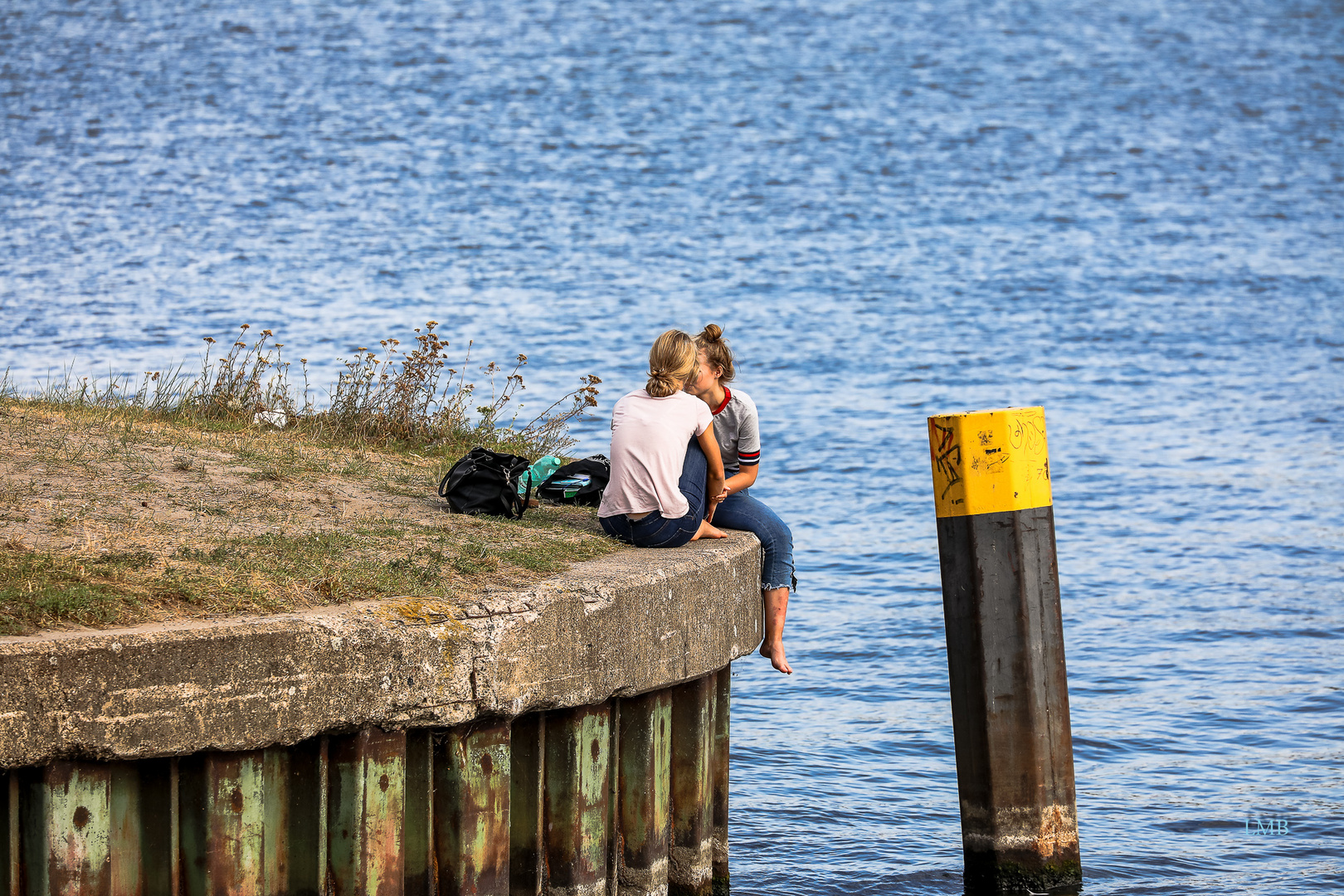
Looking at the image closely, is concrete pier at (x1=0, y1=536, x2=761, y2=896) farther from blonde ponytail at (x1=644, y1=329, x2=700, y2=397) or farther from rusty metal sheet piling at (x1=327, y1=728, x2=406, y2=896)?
blonde ponytail at (x1=644, y1=329, x2=700, y2=397)

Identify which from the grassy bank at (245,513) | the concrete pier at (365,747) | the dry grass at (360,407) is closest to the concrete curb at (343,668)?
the concrete pier at (365,747)

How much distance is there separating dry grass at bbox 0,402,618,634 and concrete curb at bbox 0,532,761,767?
0.78ft

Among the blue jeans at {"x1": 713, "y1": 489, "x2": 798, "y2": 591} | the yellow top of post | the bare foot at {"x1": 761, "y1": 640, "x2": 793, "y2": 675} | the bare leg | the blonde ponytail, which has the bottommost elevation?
the bare foot at {"x1": 761, "y1": 640, "x2": 793, "y2": 675}

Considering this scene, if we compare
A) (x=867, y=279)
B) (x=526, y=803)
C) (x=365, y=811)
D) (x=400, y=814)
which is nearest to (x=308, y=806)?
(x=365, y=811)

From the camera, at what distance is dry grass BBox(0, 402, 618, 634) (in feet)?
17.0

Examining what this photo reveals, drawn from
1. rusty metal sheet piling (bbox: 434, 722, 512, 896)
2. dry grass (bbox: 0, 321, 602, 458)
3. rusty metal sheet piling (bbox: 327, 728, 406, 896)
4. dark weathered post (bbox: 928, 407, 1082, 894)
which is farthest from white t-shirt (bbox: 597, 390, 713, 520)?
dry grass (bbox: 0, 321, 602, 458)

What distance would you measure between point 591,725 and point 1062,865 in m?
2.39

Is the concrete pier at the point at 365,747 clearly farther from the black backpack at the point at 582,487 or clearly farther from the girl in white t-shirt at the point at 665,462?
the black backpack at the point at 582,487

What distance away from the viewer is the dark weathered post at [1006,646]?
6172 millimetres

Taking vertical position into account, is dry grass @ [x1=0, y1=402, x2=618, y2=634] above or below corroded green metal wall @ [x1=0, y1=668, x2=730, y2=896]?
above

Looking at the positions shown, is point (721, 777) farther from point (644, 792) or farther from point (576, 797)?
point (576, 797)

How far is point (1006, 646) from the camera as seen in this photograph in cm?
627

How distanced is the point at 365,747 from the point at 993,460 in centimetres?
292

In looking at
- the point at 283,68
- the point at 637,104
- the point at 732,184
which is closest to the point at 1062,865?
the point at 732,184
